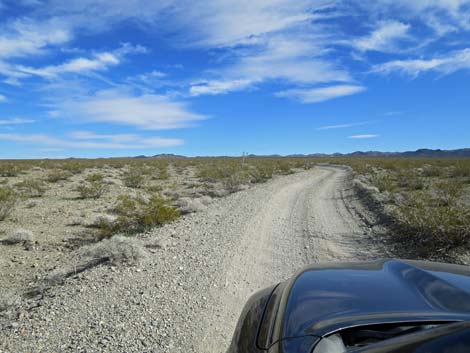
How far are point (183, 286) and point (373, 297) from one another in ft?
12.9

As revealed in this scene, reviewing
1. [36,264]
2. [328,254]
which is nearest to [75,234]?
[36,264]

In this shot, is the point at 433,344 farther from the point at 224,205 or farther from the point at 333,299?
the point at 224,205

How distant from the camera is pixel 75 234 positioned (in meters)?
9.97

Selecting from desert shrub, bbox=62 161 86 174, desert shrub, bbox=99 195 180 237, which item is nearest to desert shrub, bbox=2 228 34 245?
desert shrub, bbox=99 195 180 237

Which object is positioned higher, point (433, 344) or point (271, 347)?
point (433, 344)

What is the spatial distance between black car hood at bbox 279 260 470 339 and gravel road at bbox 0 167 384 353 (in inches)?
83.1

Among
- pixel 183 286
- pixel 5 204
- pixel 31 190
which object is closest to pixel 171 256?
pixel 183 286

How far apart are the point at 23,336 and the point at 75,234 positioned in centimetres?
631

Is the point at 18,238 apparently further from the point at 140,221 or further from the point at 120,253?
the point at 120,253

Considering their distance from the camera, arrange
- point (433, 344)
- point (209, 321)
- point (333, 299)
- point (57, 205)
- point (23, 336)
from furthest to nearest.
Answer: point (57, 205), point (209, 321), point (23, 336), point (333, 299), point (433, 344)

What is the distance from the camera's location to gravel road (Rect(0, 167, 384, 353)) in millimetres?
4000

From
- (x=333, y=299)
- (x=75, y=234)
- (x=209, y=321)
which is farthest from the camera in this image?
(x=75, y=234)

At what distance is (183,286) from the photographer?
5.43 meters

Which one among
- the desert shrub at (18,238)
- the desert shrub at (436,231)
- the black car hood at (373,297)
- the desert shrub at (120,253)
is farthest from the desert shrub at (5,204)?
the black car hood at (373,297)
